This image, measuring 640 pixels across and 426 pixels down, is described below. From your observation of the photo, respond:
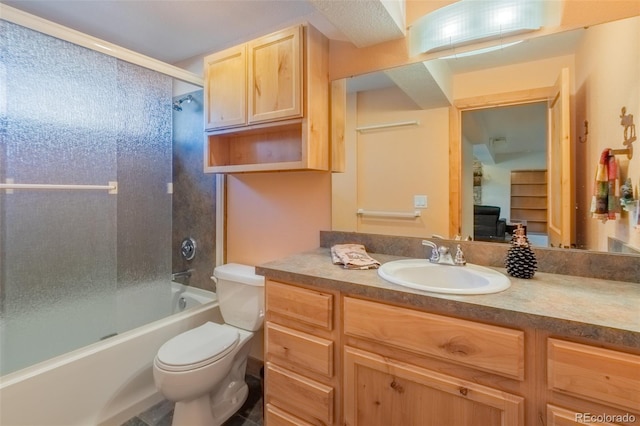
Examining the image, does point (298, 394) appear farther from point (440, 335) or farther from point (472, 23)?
point (472, 23)

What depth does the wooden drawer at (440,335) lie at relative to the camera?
0.80 m

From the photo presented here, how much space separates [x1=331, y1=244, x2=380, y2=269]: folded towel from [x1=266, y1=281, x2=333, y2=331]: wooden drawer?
0.20 meters

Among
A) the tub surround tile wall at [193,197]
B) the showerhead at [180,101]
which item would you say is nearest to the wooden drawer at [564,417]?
the tub surround tile wall at [193,197]

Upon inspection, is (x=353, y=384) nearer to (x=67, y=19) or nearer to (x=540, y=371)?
(x=540, y=371)

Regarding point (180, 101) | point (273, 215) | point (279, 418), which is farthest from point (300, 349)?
point (180, 101)

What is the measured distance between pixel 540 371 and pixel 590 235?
67 cm

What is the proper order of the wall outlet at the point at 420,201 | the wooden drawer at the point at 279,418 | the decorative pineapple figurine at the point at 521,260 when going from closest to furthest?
the decorative pineapple figurine at the point at 521,260
the wooden drawer at the point at 279,418
the wall outlet at the point at 420,201

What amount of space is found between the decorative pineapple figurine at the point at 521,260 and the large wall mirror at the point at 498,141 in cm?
18

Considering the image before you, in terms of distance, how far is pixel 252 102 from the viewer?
165cm

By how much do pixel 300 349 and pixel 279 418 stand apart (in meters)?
0.35

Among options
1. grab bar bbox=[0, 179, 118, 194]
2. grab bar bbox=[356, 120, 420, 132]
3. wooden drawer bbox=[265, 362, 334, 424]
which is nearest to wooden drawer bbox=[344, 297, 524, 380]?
wooden drawer bbox=[265, 362, 334, 424]

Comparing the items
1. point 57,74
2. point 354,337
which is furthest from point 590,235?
point 57,74

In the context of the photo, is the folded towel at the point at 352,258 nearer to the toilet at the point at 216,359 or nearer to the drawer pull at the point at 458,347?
the drawer pull at the point at 458,347

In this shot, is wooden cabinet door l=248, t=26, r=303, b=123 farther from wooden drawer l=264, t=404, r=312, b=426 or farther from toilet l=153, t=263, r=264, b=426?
wooden drawer l=264, t=404, r=312, b=426
